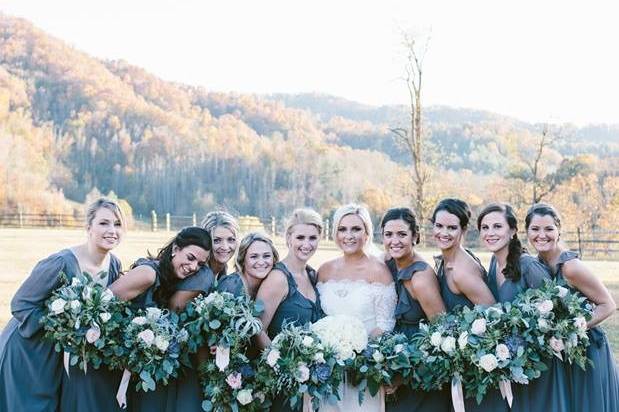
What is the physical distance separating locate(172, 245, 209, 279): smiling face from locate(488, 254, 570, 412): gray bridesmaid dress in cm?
248

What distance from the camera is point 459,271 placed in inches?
238

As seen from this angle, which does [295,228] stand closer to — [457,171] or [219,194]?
[457,171]

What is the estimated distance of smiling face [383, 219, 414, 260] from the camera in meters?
6.16

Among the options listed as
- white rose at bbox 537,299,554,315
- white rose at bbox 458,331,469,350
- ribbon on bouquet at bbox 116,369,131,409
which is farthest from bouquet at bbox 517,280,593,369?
ribbon on bouquet at bbox 116,369,131,409

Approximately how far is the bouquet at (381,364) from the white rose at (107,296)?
1.89 m

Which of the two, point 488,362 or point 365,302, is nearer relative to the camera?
point 488,362

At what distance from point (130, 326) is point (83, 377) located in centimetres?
70

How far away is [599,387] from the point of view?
5926 mm

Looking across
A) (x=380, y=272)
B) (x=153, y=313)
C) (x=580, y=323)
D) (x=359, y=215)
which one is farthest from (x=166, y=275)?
(x=580, y=323)

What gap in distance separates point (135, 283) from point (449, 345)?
2.43 m

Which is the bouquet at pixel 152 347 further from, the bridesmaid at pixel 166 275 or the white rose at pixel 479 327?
the white rose at pixel 479 327

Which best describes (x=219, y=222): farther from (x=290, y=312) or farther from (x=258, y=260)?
(x=290, y=312)

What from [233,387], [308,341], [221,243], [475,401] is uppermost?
[221,243]

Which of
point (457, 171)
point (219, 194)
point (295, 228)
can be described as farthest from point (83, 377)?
point (219, 194)
